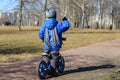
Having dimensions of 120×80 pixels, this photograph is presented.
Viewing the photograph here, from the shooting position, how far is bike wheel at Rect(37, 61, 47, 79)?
10.3 metres

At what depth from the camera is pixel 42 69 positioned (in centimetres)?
1045

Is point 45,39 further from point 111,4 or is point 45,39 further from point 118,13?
point 118,13

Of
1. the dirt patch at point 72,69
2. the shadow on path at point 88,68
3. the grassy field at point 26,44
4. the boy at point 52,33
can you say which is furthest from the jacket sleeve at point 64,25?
the grassy field at point 26,44

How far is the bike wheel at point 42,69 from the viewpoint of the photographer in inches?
407

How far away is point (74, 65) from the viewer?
13594 mm

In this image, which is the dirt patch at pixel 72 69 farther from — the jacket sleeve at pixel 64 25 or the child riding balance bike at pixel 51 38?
the jacket sleeve at pixel 64 25

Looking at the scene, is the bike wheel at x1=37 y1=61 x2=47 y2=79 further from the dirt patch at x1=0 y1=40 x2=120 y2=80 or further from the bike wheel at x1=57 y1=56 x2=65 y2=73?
the bike wheel at x1=57 y1=56 x2=65 y2=73

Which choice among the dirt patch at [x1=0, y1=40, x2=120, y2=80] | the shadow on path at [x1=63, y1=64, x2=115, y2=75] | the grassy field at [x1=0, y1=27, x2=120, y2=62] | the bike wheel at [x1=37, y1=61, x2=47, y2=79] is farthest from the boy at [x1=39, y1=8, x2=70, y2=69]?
the grassy field at [x1=0, y1=27, x2=120, y2=62]

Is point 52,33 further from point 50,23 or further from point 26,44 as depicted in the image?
point 26,44

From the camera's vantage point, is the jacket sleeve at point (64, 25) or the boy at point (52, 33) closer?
the jacket sleeve at point (64, 25)

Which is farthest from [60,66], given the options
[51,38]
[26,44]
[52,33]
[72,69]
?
[26,44]

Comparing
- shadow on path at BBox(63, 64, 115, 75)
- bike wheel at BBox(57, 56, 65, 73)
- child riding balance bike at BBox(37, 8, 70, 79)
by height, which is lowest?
shadow on path at BBox(63, 64, 115, 75)

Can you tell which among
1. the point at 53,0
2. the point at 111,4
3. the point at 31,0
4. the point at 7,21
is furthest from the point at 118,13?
the point at 31,0

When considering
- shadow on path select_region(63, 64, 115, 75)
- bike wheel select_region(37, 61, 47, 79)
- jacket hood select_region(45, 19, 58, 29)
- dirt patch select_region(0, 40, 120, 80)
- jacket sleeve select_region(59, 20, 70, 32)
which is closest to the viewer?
bike wheel select_region(37, 61, 47, 79)
